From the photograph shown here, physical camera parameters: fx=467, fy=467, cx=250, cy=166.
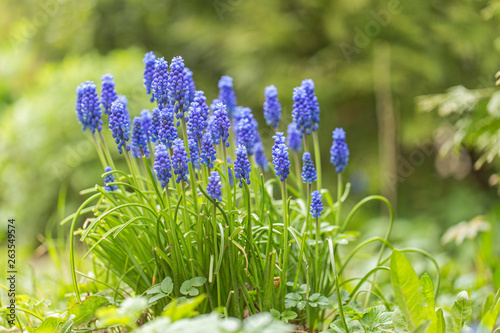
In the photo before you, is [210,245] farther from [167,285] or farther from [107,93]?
[107,93]

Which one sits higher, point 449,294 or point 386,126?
point 386,126

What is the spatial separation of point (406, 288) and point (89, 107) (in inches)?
49.0

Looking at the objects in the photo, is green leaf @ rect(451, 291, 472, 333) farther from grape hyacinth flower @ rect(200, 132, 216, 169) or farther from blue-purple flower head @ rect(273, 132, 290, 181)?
grape hyacinth flower @ rect(200, 132, 216, 169)

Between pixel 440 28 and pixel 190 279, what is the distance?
4.05m

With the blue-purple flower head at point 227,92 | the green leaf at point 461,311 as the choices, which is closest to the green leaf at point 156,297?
the blue-purple flower head at point 227,92

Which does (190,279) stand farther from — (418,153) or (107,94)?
(418,153)

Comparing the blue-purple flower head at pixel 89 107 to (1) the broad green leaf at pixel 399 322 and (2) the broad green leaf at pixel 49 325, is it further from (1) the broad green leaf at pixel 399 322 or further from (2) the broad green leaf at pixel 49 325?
(1) the broad green leaf at pixel 399 322

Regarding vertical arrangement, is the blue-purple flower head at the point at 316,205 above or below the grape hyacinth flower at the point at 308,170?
below

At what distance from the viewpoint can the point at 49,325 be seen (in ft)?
4.98

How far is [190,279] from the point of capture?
1.52 meters

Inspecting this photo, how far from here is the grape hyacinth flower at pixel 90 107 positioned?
5.55 ft

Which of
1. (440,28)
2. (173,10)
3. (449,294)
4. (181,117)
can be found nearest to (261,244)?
(181,117)

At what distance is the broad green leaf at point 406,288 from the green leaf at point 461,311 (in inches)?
7.4

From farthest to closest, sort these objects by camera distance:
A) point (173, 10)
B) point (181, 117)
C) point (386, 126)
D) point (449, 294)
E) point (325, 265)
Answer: point (173, 10)
point (386, 126)
point (449, 294)
point (325, 265)
point (181, 117)
